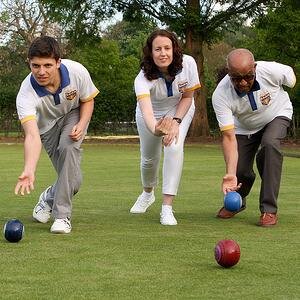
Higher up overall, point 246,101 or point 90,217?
point 246,101

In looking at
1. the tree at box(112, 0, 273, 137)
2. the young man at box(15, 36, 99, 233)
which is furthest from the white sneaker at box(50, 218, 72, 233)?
the tree at box(112, 0, 273, 137)

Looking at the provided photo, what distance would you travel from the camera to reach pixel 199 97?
35844 millimetres

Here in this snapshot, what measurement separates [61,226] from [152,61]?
1.92 m

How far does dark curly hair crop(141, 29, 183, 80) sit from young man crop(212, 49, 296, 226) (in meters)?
0.49

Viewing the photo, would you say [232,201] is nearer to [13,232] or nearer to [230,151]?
[230,151]

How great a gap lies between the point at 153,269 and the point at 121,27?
74374mm

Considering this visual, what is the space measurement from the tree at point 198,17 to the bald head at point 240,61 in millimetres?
27424

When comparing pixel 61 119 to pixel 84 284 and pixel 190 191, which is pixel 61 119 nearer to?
pixel 84 284

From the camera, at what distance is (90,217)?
8820 millimetres

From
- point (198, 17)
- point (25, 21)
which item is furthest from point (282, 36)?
point (25, 21)

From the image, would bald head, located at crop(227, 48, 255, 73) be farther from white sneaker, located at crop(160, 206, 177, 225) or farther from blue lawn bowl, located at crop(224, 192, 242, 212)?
white sneaker, located at crop(160, 206, 177, 225)

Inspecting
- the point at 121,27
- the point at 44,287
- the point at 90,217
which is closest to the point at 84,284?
the point at 44,287

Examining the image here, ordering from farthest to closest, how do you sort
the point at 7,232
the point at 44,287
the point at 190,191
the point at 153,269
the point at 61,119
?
1. the point at 190,191
2. the point at 61,119
3. the point at 7,232
4. the point at 153,269
5. the point at 44,287

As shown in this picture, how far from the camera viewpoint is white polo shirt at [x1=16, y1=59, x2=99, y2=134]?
7.55 meters
